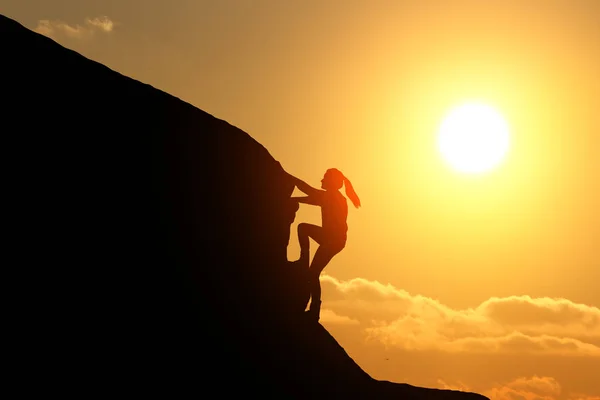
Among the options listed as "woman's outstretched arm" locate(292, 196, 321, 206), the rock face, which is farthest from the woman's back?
the rock face

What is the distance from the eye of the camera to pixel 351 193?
18.2m

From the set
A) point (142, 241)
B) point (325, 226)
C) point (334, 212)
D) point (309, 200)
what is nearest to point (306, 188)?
point (309, 200)

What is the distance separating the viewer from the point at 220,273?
Result: 1614cm

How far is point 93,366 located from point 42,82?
5.31m

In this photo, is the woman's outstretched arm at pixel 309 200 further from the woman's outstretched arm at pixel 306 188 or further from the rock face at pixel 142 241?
the rock face at pixel 142 241

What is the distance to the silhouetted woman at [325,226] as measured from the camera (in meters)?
18.3

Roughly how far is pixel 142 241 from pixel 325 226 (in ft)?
16.6

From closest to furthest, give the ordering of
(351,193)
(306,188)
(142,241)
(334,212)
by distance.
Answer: (142,241) < (351,193) < (334,212) < (306,188)

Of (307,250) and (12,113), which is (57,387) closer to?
(12,113)

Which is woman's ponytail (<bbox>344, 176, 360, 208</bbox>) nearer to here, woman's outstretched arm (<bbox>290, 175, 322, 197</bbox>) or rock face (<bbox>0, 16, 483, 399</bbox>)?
woman's outstretched arm (<bbox>290, 175, 322, 197</bbox>)

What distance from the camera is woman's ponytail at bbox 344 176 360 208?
59.7 ft

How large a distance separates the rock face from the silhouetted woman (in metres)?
0.67

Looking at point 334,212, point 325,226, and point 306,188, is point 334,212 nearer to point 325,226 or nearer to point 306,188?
point 325,226

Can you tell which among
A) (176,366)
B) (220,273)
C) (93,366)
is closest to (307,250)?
(220,273)
